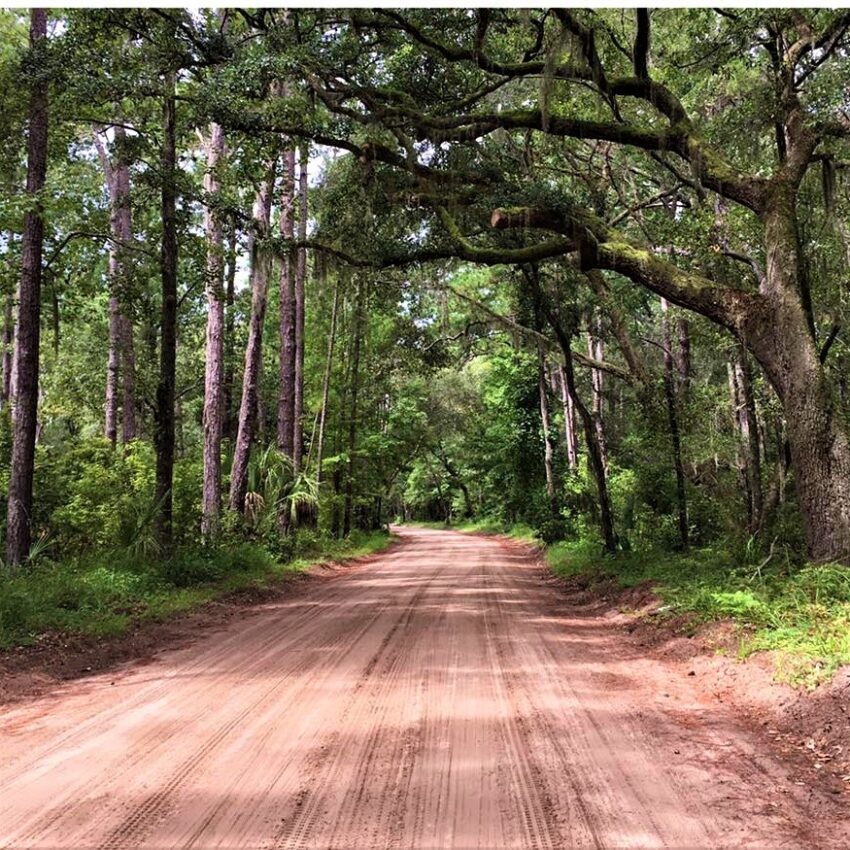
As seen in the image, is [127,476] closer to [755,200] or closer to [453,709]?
[453,709]

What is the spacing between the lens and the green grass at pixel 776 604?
579 cm

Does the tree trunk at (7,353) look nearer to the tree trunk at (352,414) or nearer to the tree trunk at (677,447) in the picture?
the tree trunk at (352,414)

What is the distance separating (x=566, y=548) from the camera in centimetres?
1956

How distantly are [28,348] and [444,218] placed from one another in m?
6.83

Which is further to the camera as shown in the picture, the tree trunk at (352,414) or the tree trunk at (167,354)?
the tree trunk at (352,414)

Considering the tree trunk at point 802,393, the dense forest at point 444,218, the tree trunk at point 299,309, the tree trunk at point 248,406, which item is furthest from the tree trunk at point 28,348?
the tree trunk at point 802,393

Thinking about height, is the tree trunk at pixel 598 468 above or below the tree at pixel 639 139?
below

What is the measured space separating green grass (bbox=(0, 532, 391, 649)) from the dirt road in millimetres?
1596

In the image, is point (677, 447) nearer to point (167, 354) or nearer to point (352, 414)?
point (167, 354)

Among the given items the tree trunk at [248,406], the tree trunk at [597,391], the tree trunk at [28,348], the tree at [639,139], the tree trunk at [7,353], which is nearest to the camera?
the tree at [639,139]

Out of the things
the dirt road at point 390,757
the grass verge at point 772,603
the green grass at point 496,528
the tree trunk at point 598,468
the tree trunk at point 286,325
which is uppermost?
the tree trunk at point 286,325

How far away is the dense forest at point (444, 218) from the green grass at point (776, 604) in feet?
0.81

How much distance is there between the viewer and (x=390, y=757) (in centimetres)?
435

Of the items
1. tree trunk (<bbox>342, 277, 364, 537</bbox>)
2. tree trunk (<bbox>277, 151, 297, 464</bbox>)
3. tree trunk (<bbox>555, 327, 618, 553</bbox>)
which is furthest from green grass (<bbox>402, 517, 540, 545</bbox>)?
tree trunk (<bbox>277, 151, 297, 464</bbox>)
